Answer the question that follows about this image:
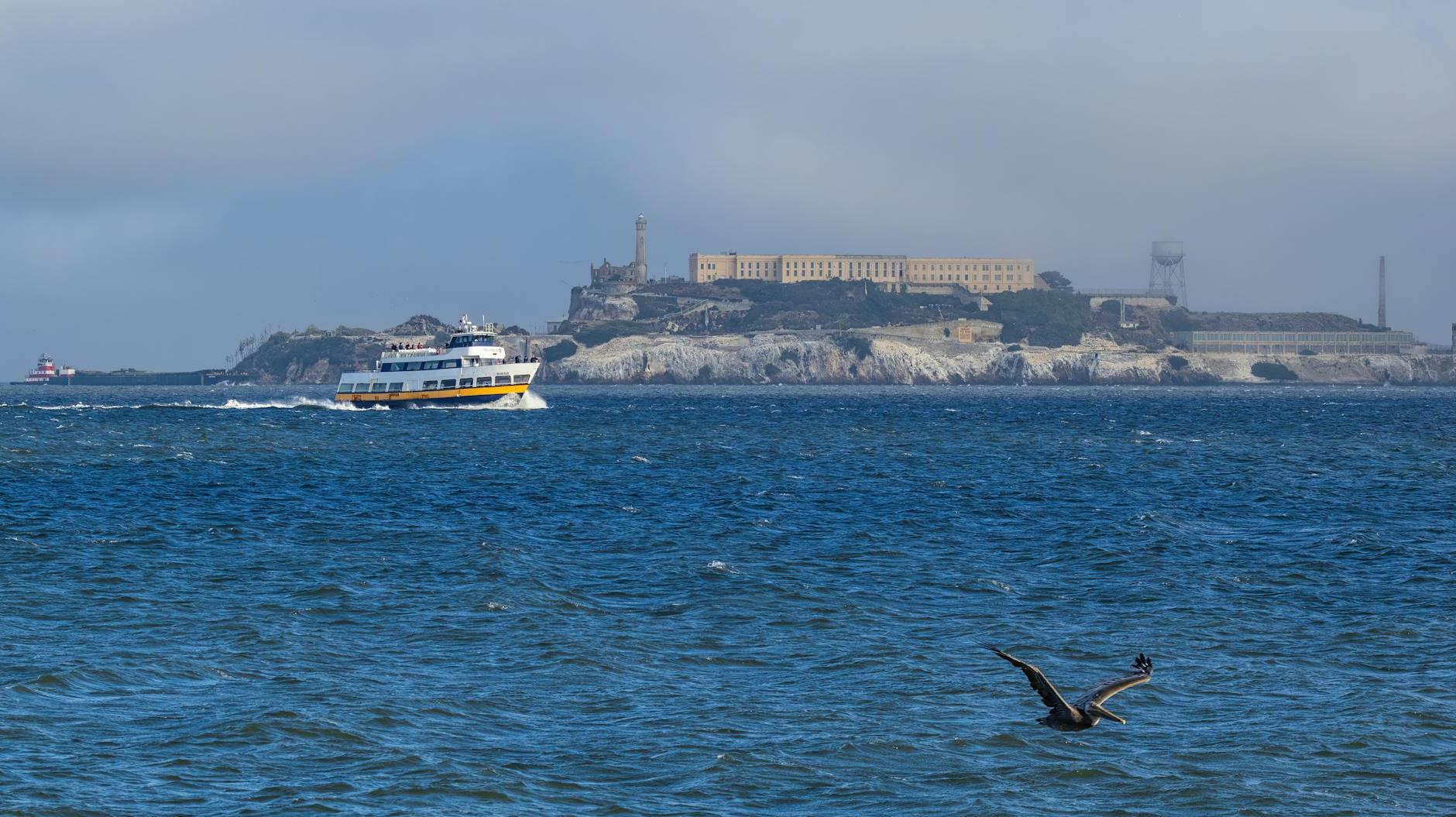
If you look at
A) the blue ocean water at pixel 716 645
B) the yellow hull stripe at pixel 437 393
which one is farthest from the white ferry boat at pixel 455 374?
the blue ocean water at pixel 716 645

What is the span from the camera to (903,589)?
109ft

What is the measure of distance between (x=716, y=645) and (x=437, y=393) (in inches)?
4242

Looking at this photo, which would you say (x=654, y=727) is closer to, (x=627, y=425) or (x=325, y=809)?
(x=325, y=809)

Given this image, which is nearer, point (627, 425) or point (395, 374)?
point (627, 425)

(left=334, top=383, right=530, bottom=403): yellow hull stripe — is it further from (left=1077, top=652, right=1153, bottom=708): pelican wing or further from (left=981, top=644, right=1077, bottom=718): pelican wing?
(left=1077, top=652, right=1153, bottom=708): pelican wing

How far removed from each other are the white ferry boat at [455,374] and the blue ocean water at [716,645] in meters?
71.3

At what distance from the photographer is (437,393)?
13212 centimetres

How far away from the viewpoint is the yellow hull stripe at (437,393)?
5207 inches

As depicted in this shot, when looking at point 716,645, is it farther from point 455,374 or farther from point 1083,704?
point 455,374

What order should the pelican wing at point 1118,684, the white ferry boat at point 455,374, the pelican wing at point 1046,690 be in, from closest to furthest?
the pelican wing at point 1046,690, the pelican wing at point 1118,684, the white ferry boat at point 455,374

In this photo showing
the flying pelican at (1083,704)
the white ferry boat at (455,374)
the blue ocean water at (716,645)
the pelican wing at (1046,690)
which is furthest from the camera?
the white ferry boat at (455,374)

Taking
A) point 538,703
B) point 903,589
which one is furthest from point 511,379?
point 538,703

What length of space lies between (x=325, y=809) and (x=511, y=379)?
117m

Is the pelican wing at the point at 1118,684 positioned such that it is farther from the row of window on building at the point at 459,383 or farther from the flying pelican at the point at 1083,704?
the row of window on building at the point at 459,383
